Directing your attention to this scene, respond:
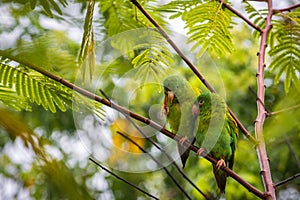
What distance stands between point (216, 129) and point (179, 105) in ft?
0.51

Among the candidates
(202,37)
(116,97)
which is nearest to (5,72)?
(116,97)

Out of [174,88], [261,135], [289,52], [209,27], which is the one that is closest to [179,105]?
[174,88]

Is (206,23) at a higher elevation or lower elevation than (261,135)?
higher

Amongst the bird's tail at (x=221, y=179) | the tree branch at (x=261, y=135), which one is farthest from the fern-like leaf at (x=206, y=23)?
the bird's tail at (x=221, y=179)

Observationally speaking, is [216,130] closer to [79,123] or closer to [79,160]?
[79,123]

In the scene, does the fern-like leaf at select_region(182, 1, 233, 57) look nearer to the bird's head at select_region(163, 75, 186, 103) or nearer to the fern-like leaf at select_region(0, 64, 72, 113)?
the bird's head at select_region(163, 75, 186, 103)

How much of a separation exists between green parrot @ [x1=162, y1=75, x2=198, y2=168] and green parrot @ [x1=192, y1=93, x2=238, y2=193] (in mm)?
40

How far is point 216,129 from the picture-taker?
156 centimetres

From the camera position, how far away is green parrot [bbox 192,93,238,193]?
4.78 ft

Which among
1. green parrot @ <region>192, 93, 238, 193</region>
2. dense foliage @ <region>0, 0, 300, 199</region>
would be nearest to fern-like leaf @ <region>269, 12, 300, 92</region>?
dense foliage @ <region>0, 0, 300, 199</region>

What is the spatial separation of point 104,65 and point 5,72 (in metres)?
0.35

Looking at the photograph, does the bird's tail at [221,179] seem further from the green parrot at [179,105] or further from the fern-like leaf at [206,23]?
the fern-like leaf at [206,23]

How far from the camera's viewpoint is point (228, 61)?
12.7 feet

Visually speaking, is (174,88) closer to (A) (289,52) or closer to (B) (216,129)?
(B) (216,129)
